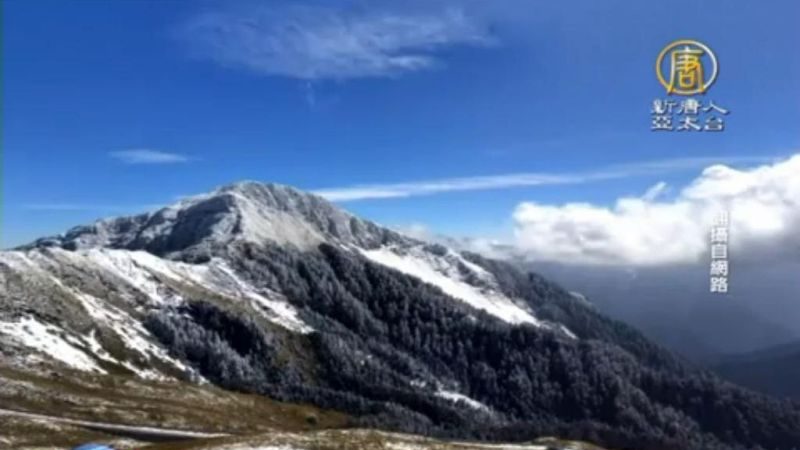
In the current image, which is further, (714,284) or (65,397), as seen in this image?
(65,397)

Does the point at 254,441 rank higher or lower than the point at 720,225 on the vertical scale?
lower

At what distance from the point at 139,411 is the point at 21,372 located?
4129 cm

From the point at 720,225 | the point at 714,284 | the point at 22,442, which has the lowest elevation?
the point at 22,442

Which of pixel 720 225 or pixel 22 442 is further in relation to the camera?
pixel 720 225

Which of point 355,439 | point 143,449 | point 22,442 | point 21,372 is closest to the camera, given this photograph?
point 143,449

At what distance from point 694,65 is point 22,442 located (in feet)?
263

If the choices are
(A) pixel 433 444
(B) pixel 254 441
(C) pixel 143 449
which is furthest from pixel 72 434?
(A) pixel 433 444

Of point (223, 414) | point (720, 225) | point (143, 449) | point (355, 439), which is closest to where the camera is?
point (143, 449)

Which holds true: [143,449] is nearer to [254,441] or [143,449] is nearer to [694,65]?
[254,441]

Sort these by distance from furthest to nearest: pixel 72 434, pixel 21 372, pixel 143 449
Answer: pixel 21 372
pixel 72 434
pixel 143 449

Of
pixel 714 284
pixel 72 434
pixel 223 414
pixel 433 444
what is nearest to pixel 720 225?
pixel 714 284

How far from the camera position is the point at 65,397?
15550cm

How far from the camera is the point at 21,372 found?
602 ft

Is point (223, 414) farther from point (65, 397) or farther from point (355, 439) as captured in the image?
point (355, 439)
